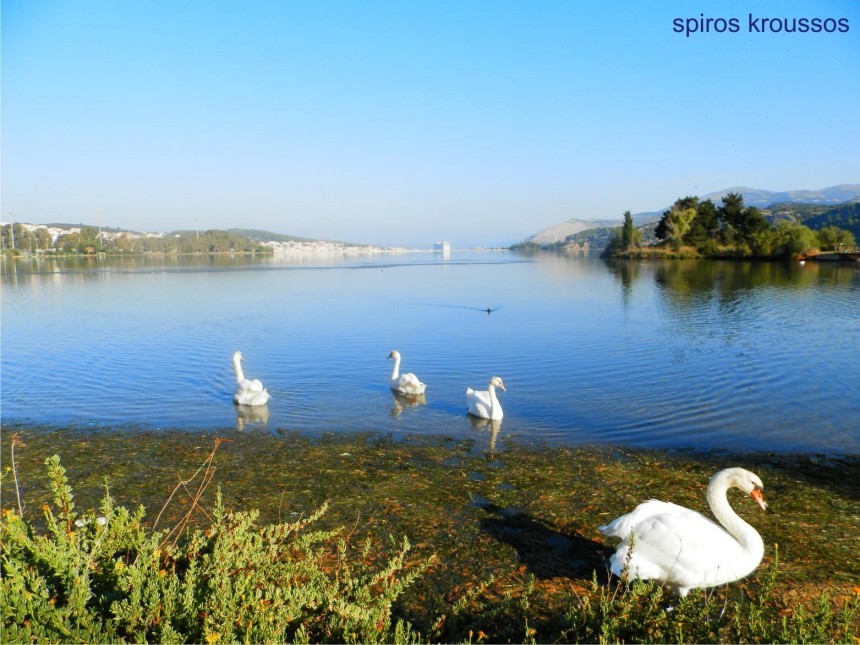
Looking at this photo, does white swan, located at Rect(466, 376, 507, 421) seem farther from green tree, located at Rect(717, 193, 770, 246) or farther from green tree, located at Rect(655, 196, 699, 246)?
green tree, located at Rect(655, 196, 699, 246)

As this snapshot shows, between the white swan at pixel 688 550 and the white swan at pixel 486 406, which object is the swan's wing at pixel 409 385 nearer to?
the white swan at pixel 486 406

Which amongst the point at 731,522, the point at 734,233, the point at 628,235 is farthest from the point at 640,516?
the point at 628,235

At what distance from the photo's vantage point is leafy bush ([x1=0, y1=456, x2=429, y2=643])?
3764 millimetres

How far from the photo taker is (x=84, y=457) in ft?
36.1

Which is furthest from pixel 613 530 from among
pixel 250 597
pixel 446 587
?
pixel 250 597

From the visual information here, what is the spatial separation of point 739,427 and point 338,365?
1353 cm

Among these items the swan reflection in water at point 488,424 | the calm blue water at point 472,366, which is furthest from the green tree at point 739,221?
the swan reflection in water at point 488,424

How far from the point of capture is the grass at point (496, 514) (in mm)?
4938

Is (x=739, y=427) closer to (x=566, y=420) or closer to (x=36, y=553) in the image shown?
(x=566, y=420)

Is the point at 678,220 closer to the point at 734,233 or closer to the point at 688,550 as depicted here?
the point at 734,233

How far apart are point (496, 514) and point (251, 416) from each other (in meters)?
8.45

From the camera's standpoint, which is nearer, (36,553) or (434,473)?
(36,553)

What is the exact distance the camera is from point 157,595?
3.94 metres

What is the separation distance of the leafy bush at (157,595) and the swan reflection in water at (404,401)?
10.3m
